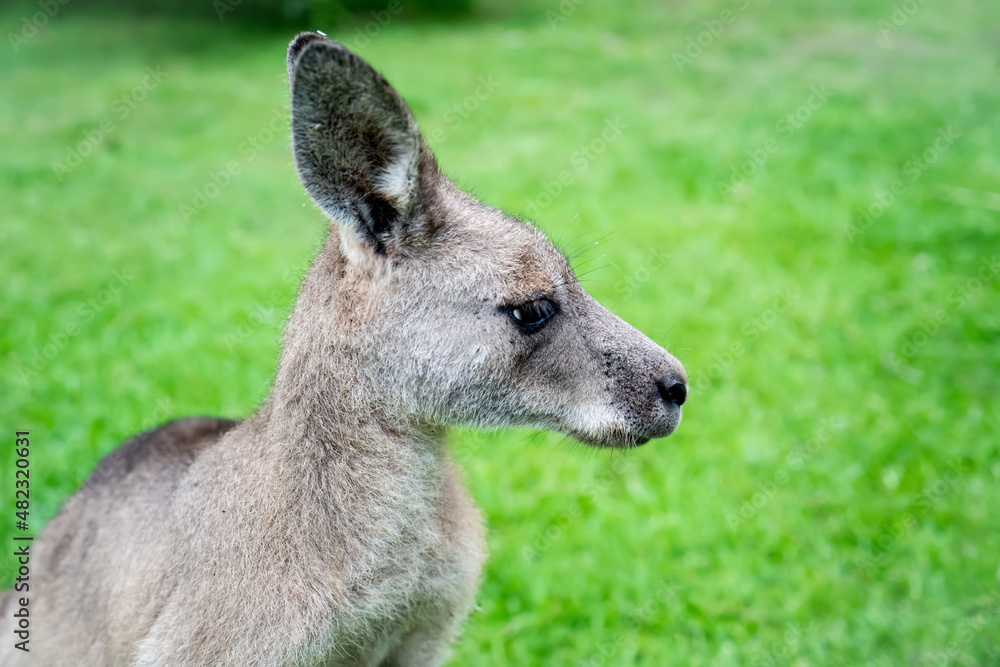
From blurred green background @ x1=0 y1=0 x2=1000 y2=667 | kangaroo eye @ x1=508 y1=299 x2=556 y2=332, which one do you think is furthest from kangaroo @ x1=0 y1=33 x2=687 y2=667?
blurred green background @ x1=0 y1=0 x2=1000 y2=667

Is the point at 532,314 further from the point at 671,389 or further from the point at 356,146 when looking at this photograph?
the point at 356,146

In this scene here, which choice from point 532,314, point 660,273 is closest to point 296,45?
point 532,314

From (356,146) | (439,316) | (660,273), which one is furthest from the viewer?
(660,273)

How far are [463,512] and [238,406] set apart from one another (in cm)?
273

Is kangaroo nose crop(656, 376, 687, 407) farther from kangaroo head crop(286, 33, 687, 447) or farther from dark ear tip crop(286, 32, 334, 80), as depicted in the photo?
dark ear tip crop(286, 32, 334, 80)

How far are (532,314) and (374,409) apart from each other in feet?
1.59

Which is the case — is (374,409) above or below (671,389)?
above

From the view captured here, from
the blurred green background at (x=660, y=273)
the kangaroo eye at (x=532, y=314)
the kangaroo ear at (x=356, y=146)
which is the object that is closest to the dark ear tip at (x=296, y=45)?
the kangaroo ear at (x=356, y=146)

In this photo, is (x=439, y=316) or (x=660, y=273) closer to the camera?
(x=439, y=316)

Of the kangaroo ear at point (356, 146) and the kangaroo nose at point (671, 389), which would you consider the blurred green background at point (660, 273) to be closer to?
the kangaroo nose at point (671, 389)

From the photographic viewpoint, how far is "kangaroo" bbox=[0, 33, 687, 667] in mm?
A: 2230

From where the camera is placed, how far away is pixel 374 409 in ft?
7.63

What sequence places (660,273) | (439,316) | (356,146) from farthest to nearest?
(660,273), (439,316), (356,146)

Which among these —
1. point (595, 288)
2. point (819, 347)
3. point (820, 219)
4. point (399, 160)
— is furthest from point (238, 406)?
point (820, 219)
